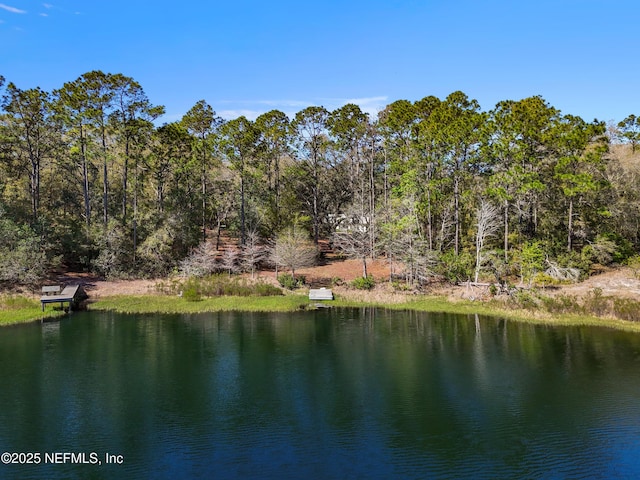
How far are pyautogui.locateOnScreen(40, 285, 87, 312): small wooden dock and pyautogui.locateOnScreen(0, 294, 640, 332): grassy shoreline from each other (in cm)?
106

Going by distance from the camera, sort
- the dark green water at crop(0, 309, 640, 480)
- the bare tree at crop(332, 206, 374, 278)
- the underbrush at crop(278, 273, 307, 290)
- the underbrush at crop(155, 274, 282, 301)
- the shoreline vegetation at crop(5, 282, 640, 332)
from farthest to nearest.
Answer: the bare tree at crop(332, 206, 374, 278) → the underbrush at crop(278, 273, 307, 290) → the underbrush at crop(155, 274, 282, 301) → the shoreline vegetation at crop(5, 282, 640, 332) → the dark green water at crop(0, 309, 640, 480)

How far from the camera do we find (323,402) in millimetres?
22156

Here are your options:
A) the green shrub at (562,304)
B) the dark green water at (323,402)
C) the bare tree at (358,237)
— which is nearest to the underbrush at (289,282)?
the bare tree at (358,237)

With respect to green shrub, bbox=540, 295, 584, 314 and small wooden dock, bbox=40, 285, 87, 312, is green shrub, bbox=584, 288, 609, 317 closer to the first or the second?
green shrub, bbox=540, 295, 584, 314

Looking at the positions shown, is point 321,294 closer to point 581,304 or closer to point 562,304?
point 562,304

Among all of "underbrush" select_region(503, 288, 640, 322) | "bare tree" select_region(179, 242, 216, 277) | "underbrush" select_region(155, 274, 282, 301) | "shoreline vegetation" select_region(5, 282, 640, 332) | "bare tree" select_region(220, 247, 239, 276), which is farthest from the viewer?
"bare tree" select_region(220, 247, 239, 276)

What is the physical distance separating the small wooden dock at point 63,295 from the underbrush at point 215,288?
277 inches

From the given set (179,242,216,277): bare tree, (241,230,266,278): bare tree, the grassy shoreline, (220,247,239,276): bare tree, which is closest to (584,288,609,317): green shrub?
the grassy shoreline

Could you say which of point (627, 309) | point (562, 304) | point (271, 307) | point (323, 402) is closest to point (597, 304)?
point (627, 309)

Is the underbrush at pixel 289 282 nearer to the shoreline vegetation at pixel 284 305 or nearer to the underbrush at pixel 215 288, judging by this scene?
the underbrush at pixel 215 288

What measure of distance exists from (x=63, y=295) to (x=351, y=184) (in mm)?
37491

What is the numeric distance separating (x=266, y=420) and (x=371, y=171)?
151ft

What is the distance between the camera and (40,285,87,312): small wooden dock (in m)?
40.9

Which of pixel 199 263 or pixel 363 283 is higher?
pixel 199 263
